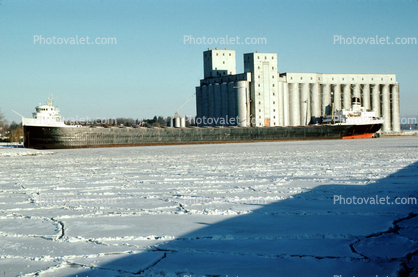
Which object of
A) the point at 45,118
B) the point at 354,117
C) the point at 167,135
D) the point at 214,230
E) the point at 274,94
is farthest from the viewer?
the point at 274,94

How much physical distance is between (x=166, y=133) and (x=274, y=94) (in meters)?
16.9

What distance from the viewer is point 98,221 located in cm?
334

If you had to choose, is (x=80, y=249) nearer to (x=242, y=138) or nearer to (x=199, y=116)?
(x=242, y=138)

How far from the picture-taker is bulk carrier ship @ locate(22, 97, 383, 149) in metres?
29.4

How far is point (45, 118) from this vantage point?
30.9 m

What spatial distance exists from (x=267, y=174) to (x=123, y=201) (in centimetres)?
308

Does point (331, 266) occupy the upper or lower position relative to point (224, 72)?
lower

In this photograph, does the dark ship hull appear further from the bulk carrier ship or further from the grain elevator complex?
the grain elevator complex

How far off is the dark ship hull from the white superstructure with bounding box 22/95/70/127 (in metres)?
0.85

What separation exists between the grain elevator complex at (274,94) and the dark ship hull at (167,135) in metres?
6.30

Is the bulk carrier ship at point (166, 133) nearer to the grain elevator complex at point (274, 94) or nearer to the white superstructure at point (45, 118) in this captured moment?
the white superstructure at point (45, 118)

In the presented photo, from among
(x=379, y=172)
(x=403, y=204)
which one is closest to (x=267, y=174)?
(x=379, y=172)

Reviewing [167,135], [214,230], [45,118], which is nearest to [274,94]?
[167,135]

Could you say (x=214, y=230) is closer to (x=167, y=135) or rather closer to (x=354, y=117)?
(x=167, y=135)
